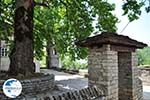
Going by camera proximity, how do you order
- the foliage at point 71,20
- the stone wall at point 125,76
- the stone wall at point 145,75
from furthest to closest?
the stone wall at point 145,75
the foliage at point 71,20
the stone wall at point 125,76

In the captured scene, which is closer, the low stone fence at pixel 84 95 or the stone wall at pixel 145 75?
the low stone fence at pixel 84 95

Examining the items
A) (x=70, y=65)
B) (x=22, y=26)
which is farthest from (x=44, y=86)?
(x=70, y=65)

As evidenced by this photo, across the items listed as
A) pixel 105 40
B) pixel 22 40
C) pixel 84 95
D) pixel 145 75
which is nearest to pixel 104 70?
pixel 105 40

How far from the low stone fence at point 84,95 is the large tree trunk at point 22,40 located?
5.52 metres

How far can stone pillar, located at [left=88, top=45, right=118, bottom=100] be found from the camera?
711cm

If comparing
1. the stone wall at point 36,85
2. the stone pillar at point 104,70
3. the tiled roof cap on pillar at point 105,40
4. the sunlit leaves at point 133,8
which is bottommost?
the stone wall at point 36,85

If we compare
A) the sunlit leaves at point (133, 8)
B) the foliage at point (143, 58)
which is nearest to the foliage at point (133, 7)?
the sunlit leaves at point (133, 8)

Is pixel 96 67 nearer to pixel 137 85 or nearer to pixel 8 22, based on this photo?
pixel 137 85

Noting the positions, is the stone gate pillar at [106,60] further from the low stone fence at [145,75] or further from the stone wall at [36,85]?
the low stone fence at [145,75]

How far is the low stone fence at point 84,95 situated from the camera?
5.71m

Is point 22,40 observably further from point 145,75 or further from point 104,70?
point 145,75

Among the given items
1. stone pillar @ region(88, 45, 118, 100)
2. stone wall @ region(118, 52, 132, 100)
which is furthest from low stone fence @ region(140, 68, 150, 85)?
stone pillar @ region(88, 45, 118, 100)

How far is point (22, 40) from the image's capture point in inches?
476

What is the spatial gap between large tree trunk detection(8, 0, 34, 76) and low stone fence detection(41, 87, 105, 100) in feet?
18.1
